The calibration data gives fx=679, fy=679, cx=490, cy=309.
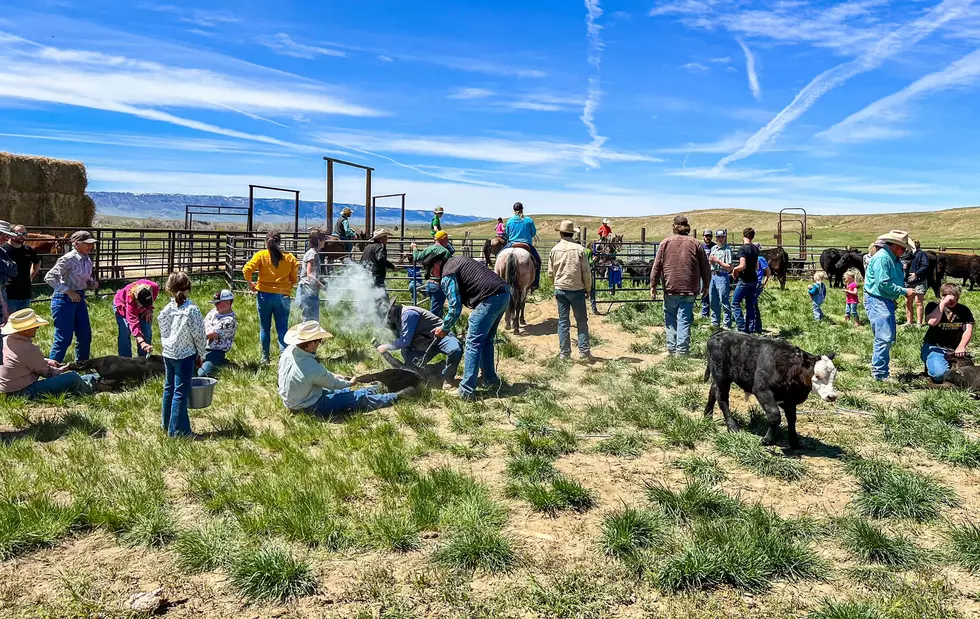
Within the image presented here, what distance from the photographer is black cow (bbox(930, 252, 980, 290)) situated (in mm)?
20719

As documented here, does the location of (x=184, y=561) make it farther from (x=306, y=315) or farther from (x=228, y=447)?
(x=306, y=315)

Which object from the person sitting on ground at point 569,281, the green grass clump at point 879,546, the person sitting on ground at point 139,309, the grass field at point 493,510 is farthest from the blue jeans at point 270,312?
the green grass clump at point 879,546

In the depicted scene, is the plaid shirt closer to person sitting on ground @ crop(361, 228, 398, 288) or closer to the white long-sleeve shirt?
the white long-sleeve shirt

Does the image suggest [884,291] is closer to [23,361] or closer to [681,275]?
[681,275]

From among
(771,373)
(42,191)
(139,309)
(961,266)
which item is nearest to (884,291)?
(771,373)

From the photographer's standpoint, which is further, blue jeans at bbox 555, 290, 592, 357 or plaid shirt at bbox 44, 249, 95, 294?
blue jeans at bbox 555, 290, 592, 357

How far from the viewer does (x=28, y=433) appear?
5.87 meters

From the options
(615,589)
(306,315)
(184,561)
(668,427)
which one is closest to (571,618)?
(615,589)

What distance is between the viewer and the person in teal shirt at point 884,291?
7.62 meters

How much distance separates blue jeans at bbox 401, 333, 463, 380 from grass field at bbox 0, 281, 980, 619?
27.7 inches

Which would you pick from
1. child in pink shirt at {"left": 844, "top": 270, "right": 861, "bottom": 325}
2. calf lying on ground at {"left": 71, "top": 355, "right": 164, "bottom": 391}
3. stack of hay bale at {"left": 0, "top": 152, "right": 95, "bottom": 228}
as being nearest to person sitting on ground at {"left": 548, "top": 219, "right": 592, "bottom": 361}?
calf lying on ground at {"left": 71, "top": 355, "right": 164, "bottom": 391}

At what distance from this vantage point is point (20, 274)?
303 inches

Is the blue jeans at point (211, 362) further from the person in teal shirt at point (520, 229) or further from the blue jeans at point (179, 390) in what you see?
the person in teal shirt at point (520, 229)

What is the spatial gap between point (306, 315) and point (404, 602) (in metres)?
6.34
